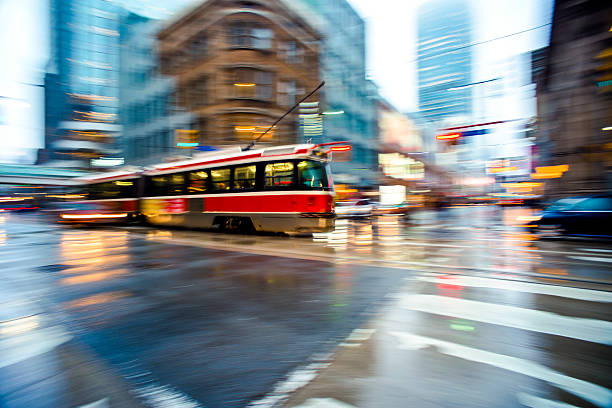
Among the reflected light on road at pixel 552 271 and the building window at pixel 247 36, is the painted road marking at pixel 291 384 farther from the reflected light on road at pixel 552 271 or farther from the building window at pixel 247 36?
the building window at pixel 247 36

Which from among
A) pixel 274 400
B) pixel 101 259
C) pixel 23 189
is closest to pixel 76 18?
pixel 23 189

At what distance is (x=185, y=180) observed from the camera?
46.9 feet

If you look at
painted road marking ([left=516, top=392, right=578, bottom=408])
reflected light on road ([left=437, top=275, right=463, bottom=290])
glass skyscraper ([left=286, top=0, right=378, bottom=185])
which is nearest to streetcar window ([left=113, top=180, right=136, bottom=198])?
reflected light on road ([left=437, top=275, right=463, bottom=290])

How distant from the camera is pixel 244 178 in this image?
12.1m

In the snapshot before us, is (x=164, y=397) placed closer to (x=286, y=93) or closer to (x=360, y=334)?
(x=360, y=334)

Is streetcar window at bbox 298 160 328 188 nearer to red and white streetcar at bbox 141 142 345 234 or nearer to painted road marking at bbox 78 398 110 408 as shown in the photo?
red and white streetcar at bbox 141 142 345 234

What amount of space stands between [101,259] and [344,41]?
154ft

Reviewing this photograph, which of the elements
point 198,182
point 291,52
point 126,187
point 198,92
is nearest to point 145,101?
point 198,92

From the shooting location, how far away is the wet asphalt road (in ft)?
7.27

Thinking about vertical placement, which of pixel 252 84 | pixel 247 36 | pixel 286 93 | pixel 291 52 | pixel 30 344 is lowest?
pixel 30 344

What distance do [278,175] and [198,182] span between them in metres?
4.34

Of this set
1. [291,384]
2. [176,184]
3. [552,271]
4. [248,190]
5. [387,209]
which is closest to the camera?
[291,384]

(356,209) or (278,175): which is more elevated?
(278,175)

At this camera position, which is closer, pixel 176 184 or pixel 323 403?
pixel 323 403
